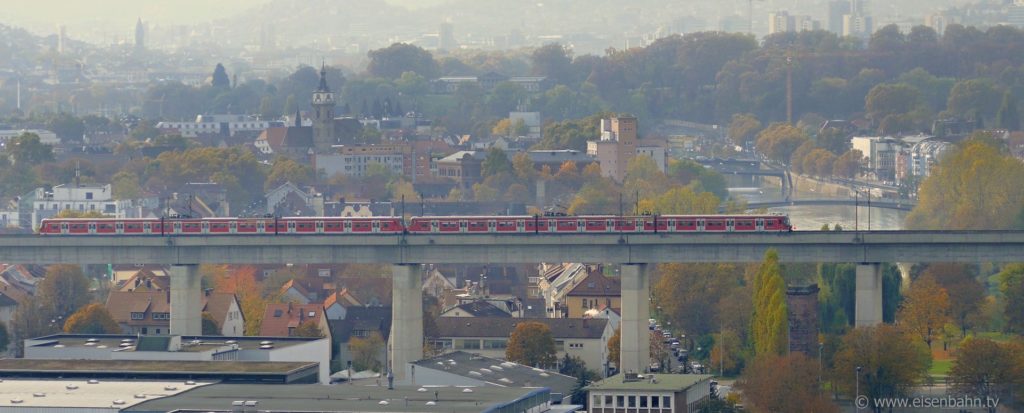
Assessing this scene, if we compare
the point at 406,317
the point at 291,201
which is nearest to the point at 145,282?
the point at 406,317

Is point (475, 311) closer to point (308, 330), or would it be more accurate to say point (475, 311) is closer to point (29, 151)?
point (308, 330)

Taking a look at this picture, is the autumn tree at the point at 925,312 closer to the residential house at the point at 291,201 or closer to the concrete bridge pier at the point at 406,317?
the concrete bridge pier at the point at 406,317

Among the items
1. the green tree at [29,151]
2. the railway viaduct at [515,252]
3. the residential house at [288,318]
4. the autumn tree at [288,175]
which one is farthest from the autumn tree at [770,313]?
the green tree at [29,151]

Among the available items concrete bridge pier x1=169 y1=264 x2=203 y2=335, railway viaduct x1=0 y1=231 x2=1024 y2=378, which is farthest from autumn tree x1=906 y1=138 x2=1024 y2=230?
concrete bridge pier x1=169 y1=264 x2=203 y2=335

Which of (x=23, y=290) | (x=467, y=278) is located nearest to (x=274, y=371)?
(x=23, y=290)

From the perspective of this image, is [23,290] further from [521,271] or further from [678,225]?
[678,225]

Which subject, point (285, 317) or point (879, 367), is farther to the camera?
point (285, 317)

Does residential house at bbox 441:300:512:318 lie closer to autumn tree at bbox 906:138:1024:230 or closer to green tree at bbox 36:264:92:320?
green tree at bbox 36:264:92:320
